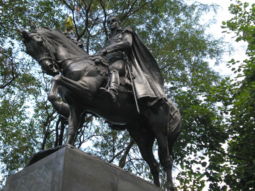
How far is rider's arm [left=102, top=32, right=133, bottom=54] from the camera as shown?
740 centimetres

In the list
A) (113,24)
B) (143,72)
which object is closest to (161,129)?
(143,72)

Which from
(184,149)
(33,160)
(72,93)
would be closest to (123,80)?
(72,93)

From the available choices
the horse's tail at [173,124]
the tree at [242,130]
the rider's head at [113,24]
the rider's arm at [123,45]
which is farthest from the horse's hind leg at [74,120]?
the tree at [242,130]

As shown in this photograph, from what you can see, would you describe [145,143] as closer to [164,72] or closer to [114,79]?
[114,79]

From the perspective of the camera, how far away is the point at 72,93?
6.51m

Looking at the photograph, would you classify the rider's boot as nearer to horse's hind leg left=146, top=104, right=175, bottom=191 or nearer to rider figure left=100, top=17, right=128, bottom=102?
rider figure left=100, top=17, right=128, bottom=102

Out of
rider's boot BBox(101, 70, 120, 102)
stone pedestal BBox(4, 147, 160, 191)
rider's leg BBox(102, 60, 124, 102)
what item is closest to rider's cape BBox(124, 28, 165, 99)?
rider's leg BBox(102, 60, 124, 102)

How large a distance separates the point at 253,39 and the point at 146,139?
32.9 ft

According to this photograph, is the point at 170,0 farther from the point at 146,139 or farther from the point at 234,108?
the point at 146,139

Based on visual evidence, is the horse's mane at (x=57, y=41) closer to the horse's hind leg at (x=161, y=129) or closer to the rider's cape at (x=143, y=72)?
the rider's cape at (x=143, y=72)

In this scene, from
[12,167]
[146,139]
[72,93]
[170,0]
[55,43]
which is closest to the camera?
[72,93]

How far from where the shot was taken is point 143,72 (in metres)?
8.07

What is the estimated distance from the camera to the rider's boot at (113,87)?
6.62 metres

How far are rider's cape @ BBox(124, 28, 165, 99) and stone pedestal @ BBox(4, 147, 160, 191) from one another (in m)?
1.82
